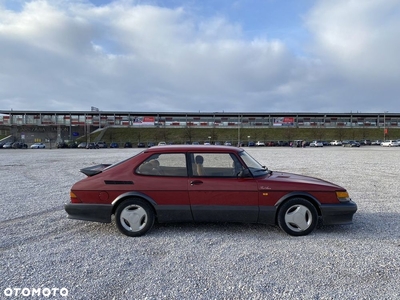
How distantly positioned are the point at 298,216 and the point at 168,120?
93161mm

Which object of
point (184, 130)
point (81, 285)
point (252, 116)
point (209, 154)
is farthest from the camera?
point (252, 116)

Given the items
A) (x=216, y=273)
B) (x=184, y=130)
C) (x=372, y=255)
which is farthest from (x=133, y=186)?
(x=184, y=130)

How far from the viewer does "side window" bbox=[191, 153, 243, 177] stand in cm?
457

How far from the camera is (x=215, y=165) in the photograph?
15.5 feet

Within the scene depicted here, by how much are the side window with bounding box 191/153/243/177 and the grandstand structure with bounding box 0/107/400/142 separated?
264 feet

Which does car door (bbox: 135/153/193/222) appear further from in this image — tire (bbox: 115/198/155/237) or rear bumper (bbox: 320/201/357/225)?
rear bumper (bbox: 320/201/357/225)

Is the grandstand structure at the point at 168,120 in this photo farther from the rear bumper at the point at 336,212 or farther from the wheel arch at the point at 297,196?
the rear bumper at the point at 336,212

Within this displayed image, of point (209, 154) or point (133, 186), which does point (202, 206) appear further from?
point (133, 186)

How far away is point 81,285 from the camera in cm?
300

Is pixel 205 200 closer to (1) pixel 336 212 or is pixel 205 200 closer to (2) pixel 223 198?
(2) pixel 223 198

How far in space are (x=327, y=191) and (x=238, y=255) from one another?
1.91 metres

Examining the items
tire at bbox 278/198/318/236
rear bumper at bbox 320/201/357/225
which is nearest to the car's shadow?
tire at bbox 278/198/318/236

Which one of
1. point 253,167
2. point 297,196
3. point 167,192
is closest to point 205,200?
point 167,192

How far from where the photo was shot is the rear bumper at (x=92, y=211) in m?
4.45
